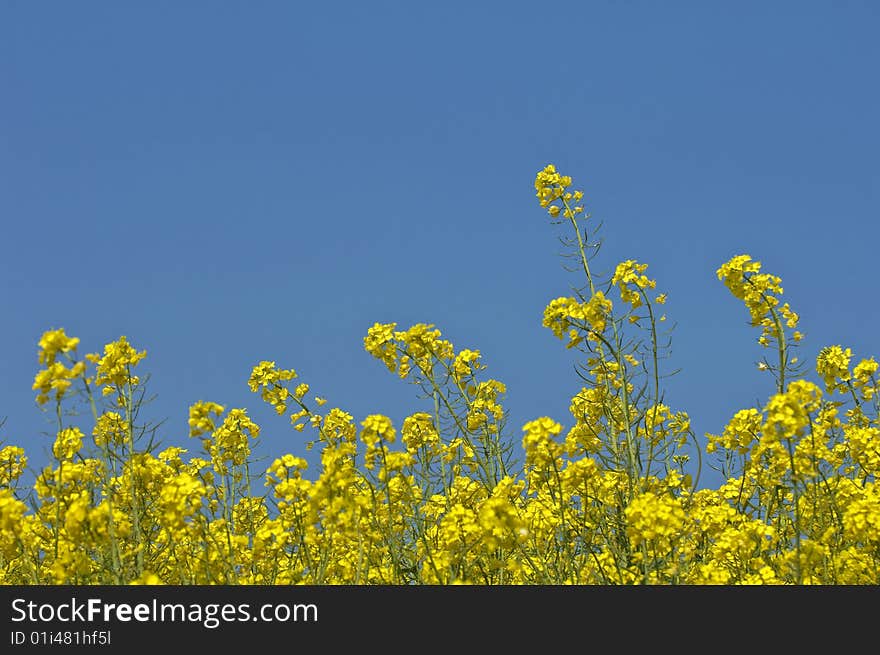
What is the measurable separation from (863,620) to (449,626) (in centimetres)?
154

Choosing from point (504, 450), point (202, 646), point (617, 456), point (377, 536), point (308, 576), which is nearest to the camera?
point (202, 646)

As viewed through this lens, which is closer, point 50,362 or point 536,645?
point 536,645

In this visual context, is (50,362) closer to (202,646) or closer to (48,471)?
(48,471)

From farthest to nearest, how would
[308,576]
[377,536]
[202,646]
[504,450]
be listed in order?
[504,450]
[308,576]
[377,536]
[202,646]

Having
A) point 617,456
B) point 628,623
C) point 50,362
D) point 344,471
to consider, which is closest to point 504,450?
point 617,456

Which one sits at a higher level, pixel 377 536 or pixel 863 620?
pixel 377 536

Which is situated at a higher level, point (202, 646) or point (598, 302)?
point (598, 302)

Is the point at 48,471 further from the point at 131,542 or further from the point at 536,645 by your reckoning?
the point at 536,645

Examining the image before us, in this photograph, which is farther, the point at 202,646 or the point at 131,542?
the point at 131,542

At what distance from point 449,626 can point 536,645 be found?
0.32m

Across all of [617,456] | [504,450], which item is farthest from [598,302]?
[504,450]

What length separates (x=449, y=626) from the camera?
3570 mm

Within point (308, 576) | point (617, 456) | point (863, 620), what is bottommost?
point (863, 620)

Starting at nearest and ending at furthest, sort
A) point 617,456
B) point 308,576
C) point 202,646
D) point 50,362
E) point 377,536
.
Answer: point 202,646, point 50,362, point 377,536, point 308,576, point 617,456
